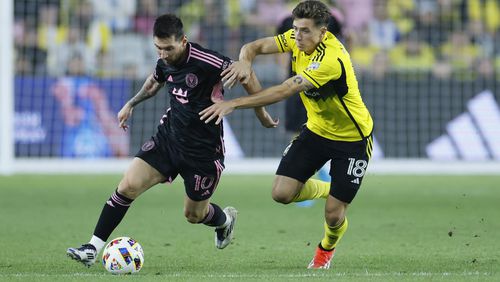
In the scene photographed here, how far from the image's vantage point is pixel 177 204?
40.7 feet

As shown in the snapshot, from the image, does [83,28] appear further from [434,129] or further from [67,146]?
[434,129]

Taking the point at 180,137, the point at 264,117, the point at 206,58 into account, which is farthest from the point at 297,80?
the point at 180,137

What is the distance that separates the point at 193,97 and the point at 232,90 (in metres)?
8.99

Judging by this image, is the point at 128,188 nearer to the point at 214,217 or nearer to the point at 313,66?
the point at 214,217

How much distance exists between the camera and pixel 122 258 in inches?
264

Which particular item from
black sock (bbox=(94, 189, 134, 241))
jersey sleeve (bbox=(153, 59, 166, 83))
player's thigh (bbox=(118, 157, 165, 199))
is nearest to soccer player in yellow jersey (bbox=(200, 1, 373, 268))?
jersey sleeve (bbox=(153, 59, 166, 83))

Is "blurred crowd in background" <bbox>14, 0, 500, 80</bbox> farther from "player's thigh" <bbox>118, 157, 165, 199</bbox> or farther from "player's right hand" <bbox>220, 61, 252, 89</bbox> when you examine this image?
"player's right hand" <bbox>220, 61, 252, 89</bbox>

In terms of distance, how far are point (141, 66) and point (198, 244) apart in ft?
28.6

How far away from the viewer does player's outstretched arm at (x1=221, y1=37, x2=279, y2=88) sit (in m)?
6.88

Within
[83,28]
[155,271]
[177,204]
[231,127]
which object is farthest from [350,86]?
[83,28]

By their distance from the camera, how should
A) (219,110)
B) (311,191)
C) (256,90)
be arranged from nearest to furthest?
(219,110) < (256,90) < (311,191)

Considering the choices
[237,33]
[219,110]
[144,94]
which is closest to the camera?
[219,110]

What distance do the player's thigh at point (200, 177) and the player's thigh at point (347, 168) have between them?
858 millimetres

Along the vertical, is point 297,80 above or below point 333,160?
above
